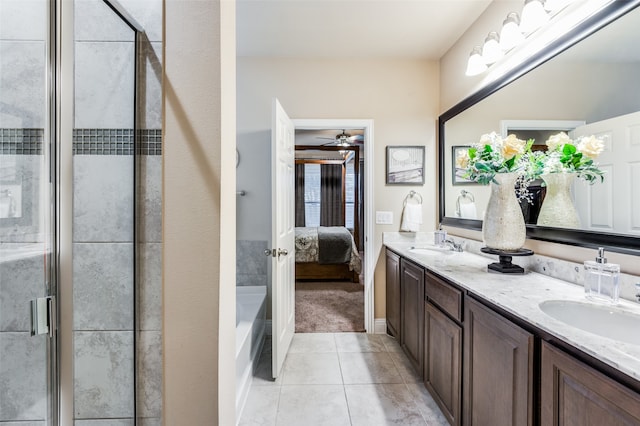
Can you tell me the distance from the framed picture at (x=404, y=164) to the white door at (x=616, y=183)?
1.51 meters

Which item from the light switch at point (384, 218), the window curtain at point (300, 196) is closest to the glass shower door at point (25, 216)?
the light switch at point (384, 218)

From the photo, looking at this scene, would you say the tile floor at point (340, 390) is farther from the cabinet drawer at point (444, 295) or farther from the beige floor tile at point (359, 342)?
the cabinet drawer at point (444, 295)

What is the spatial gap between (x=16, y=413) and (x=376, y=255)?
253cm

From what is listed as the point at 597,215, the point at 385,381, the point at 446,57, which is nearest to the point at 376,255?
the point at 385,381

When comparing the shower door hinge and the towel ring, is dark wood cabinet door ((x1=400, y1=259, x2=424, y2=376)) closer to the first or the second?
the towel ring

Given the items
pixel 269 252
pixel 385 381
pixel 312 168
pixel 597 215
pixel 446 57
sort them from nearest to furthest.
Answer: pixel 597 215, pixel 385 381, pixel 269 252, pixel 446 57, pixel 312 168

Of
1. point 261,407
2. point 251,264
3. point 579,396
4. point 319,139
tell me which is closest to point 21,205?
point 579,396

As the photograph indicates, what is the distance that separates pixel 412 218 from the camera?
277 cm

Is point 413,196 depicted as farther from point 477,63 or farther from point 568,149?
point 568,149

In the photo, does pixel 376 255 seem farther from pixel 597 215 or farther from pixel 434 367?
pixel 597 215

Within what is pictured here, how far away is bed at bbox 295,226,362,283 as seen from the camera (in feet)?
14.4

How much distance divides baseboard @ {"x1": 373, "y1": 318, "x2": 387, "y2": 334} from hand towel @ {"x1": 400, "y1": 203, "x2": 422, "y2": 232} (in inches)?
37.4

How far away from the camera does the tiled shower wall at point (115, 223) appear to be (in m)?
0.79

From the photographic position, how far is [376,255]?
112 inches
